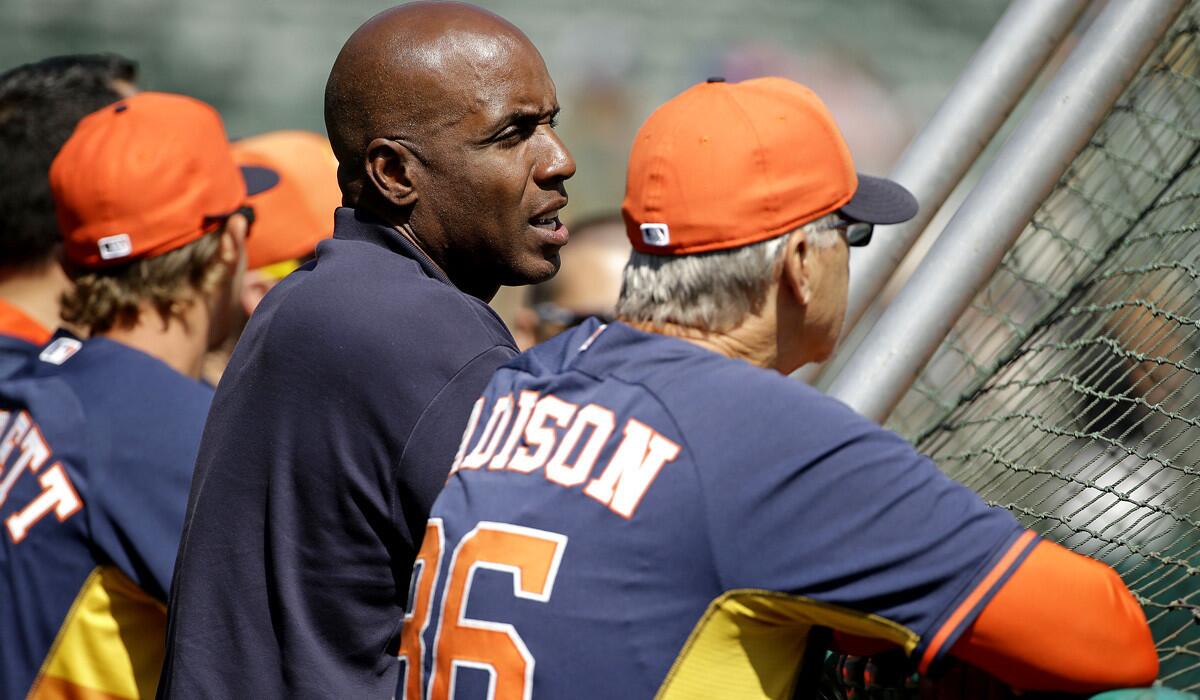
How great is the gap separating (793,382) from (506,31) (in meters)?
0.78

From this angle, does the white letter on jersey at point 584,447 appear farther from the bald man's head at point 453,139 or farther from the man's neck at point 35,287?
the man's neck at point 35,287

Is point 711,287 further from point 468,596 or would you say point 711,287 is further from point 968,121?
point 968,121

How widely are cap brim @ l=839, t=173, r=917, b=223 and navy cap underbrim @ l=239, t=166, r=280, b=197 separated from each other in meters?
1.45

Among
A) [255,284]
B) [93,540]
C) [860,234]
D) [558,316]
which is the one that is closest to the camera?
[860,234]

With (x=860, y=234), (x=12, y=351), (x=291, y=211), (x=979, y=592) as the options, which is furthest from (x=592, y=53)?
(x=979, y=592)

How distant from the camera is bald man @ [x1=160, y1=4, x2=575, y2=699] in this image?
1652mm

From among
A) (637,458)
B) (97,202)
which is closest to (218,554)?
(637,458)

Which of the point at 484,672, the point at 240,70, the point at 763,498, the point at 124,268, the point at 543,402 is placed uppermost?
the point at 763,498

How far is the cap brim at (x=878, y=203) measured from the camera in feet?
5.58

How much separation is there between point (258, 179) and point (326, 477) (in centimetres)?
134

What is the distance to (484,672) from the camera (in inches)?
55.2

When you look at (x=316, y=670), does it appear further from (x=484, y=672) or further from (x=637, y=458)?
(x=637, y=458)

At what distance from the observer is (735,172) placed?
161 cm

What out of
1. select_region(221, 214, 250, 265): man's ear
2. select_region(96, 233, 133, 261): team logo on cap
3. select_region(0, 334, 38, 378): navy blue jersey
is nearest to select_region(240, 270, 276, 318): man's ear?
select_region(0, 334, 38, 378): navy blue jersey
